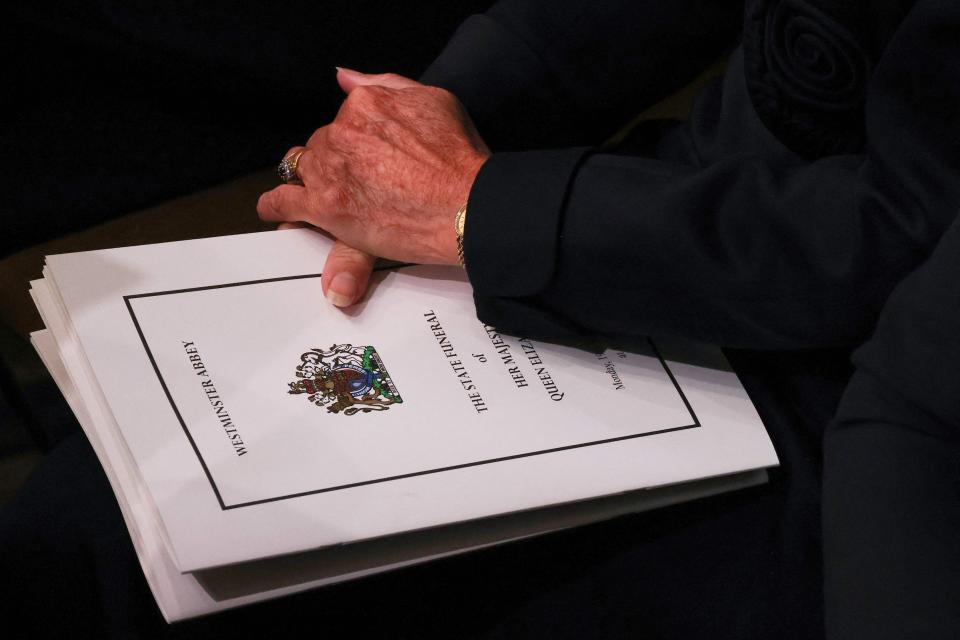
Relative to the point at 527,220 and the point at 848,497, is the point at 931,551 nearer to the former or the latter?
the point at 848,497

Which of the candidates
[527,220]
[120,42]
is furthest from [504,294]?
[120,42]

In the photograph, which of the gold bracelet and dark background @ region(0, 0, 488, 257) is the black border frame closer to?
the gold bracelet

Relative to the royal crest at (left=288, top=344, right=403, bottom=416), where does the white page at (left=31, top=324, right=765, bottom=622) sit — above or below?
below

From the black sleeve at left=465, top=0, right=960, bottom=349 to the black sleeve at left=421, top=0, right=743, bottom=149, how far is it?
7.8 inches

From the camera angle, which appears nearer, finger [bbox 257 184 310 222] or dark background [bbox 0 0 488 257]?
finger [bbox 257 184 310 222]

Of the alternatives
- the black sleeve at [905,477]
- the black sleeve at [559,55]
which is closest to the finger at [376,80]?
the black sleeve at [559,55]

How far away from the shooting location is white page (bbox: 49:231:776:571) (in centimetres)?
53

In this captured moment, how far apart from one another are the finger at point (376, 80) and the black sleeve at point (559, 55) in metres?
0.03

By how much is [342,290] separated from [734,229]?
27 centimetres

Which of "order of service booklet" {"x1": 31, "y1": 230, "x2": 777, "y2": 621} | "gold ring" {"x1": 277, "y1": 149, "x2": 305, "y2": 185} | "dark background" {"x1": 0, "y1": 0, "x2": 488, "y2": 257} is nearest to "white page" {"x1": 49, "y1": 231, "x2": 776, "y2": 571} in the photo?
"order of service booklet" {"x1": 31, "y1": 230, "x2": 777, "y2": 621}

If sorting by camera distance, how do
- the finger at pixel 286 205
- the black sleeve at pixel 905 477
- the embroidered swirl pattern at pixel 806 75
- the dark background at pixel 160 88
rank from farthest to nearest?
the dark background at pixel 160 88
the finger at pixel 286 205
the embroidered swirl pattern at pixel 806 75
the black sleeve at pixel 905 477

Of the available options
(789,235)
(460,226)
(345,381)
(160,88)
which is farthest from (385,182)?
(160,88)

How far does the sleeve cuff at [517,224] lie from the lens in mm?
635

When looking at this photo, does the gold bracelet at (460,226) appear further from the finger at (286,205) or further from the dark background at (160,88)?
the dark background at (160,88)
